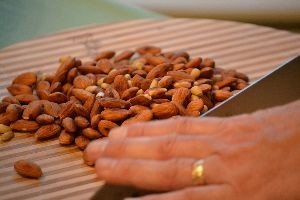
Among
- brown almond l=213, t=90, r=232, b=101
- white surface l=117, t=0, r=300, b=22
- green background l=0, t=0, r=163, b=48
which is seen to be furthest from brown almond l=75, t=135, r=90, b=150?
white surface l=117, t=0, r=300, b=22

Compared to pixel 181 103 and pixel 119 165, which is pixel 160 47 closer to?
pixel 181 103

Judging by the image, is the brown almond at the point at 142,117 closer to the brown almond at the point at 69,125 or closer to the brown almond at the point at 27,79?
the brown almond at the point at 69,125

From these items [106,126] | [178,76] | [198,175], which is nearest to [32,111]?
[106,126]

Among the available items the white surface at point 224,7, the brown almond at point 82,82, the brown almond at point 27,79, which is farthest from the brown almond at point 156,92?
the white surface at point 224,7

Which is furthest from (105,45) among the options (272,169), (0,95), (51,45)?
(272,169)

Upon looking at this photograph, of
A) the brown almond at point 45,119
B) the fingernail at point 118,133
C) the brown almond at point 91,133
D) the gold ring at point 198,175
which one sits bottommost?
the gold ring at point 198,175

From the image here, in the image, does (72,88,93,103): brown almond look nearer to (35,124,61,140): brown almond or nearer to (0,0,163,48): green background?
(35,124,61,140): brown almond
